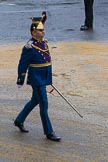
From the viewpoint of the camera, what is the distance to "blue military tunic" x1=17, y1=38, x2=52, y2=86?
257 inches

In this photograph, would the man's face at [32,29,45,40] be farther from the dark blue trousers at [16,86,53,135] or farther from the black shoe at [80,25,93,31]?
the black shoe at [80,25,93,31]

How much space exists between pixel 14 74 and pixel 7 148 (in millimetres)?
3762

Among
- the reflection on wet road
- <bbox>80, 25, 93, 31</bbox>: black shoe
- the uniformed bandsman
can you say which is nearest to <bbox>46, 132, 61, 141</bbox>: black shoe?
the uniformed bandsman

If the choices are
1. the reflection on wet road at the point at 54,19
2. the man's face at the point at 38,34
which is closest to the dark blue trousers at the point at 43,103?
the man's face at the point at 38,34

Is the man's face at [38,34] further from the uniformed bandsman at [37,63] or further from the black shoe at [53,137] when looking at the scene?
the black shoe at [53,137]

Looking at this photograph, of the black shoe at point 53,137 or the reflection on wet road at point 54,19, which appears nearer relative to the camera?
the black shoe at point 53,137

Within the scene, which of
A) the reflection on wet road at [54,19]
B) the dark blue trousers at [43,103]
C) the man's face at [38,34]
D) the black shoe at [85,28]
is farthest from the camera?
the black shoe at [85,28]

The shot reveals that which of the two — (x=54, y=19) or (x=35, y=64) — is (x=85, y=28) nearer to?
(x=54, y=19)

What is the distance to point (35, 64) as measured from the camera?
21.6 feet

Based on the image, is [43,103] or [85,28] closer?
[43,103]

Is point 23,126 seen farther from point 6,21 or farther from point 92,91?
point 6,21

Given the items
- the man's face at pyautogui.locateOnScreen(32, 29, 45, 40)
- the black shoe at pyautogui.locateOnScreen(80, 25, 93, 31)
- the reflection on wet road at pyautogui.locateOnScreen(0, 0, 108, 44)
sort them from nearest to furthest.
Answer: the man's face at pyautogui.locateOnScreen(32, 29, 45, 40) < the reflection on wet road at pyautogui.locateOnScreen(0, 0, 108, 44) < the black shoe at pyautogui.locateOnScreen(80, 25, 93, 31)

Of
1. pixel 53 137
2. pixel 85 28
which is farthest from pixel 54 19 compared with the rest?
pixel 53 137

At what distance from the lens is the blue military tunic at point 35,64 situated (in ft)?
21.4
